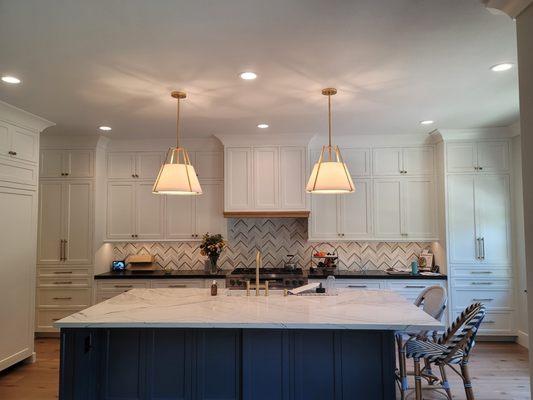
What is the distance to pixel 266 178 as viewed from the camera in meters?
4.94

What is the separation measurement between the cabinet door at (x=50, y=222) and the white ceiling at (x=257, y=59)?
1171 millimetres

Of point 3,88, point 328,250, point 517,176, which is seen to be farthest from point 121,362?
point 517,176

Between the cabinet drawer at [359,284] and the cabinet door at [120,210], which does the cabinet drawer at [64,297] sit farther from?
the cabinet drawer at [359,284]

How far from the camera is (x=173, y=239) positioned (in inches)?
199

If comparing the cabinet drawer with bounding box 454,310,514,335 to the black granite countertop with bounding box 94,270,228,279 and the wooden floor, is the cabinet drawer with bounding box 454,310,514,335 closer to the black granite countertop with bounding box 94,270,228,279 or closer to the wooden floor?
the wooden floor

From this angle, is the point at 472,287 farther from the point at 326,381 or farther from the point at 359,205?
the point at 326,381

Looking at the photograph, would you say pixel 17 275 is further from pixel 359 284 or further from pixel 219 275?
pixel 359 284

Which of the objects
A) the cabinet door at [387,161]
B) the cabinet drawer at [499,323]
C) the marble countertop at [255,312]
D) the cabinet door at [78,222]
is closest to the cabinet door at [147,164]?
the cabinet door at [78,222]

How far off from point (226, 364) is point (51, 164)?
3830 mm

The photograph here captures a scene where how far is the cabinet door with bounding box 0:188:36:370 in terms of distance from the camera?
3.69m

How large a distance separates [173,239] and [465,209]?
3774 millimetres

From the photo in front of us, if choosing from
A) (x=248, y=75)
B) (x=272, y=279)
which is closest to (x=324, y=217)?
(x=272, y=279)

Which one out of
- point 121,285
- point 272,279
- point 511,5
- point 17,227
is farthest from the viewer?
point 121,285

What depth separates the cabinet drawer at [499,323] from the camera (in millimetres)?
4562
